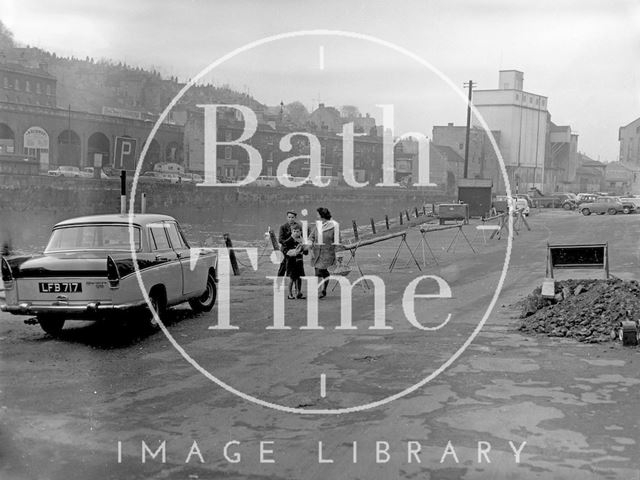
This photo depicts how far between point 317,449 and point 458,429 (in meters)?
1.41

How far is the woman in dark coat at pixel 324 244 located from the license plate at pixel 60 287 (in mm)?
5358

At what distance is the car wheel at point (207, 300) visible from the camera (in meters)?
13.5

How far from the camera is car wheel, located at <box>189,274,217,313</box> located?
13493 millimetres

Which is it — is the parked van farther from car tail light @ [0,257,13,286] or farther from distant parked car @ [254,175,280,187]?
car tail light @ [0,257,13,286]

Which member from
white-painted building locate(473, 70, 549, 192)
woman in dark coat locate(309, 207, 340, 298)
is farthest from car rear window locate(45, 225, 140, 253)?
white-painted building locate(473, 70, 549, 192)

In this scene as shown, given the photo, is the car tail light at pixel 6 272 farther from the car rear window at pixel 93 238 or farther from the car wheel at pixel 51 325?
the car rear window at pixel 93 238

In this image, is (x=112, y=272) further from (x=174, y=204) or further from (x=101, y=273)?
(x=174, y=204)

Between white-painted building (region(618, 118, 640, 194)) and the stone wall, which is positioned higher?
white-painted building (region(618, 118, 640, 194))

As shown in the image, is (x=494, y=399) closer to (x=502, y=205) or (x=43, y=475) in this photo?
(x=43, y=475)

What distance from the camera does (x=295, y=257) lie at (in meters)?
14.7

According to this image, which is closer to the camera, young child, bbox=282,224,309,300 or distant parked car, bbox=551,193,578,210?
young child, bbox=282,224,309,300

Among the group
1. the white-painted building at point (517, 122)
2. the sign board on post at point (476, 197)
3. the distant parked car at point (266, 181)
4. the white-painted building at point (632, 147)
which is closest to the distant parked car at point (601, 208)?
the sign board on post at point (476, 197)

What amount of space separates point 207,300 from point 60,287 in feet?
12.1

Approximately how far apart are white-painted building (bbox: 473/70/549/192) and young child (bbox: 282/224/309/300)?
8776cm
